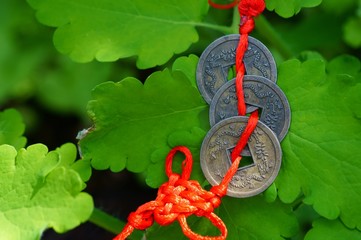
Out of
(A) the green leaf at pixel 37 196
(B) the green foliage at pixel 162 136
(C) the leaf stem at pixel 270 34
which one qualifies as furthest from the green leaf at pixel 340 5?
(A) the green leaf at pixel 37 196

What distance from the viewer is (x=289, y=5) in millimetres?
1151

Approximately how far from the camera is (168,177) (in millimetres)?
1106

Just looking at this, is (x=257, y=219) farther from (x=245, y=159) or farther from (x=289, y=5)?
(x=289, y=5)

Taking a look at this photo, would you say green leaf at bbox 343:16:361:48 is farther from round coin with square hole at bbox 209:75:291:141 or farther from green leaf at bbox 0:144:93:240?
green leaf at bbox 0:144:93:240

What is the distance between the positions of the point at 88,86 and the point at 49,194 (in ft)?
4.47

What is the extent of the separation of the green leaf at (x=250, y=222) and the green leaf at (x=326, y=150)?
6 centimetres

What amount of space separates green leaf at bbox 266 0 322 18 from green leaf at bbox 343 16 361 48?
1.99 feet

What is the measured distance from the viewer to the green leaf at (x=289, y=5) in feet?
3.73

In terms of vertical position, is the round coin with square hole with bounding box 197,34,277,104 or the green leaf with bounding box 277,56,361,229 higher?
the round coin with square hole with bounding box 197,34,277,104

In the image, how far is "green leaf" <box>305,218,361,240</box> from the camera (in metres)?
1.11

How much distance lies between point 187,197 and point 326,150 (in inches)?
9.6

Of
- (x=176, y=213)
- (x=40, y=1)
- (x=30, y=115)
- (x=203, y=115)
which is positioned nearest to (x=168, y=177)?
(x=176, y=213)

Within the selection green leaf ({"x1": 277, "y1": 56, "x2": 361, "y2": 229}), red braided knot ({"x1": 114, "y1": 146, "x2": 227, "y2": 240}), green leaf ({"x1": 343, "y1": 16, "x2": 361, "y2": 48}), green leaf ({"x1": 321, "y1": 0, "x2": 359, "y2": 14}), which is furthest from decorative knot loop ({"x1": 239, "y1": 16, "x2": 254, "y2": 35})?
green leaf ({"x1": 321, "y1": 0, "x2": 359, "y2": 14})

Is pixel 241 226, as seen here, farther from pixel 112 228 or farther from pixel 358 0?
pixel 358 0
